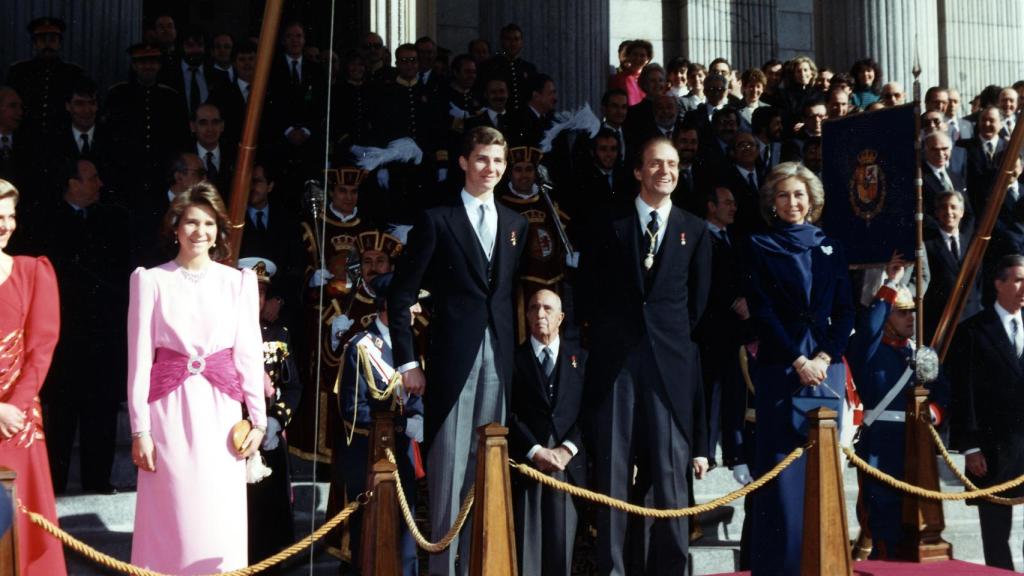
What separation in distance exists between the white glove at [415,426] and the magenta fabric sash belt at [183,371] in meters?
1.65

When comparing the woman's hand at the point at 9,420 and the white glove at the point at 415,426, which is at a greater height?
the woman's hand at the point at 9,420

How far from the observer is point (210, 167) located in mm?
9664

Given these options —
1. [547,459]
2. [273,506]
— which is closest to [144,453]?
[547,459]

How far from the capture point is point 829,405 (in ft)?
20.8

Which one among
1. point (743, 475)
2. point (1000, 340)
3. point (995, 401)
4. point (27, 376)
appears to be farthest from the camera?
point (1000, 340)

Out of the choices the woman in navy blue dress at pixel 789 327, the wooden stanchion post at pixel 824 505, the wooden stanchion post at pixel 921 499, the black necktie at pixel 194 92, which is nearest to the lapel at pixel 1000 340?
the wooden stanchion post at pixel 921 499

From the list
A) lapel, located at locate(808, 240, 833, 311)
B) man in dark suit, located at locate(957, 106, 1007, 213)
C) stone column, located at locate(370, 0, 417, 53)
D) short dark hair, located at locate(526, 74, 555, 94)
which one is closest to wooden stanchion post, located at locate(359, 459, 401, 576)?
lapel, located at locate(808, 240, 833, 311)

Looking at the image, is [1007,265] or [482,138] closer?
[482,138]

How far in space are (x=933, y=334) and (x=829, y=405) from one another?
322cm

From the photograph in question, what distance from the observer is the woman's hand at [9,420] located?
5.39 m

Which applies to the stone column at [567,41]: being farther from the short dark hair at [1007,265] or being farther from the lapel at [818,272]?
the lapel at [818,272]

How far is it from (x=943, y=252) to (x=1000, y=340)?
1822mm

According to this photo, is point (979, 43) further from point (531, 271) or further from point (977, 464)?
point (977, 464)

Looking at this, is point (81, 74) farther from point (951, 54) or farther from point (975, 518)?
point (951, 54)
